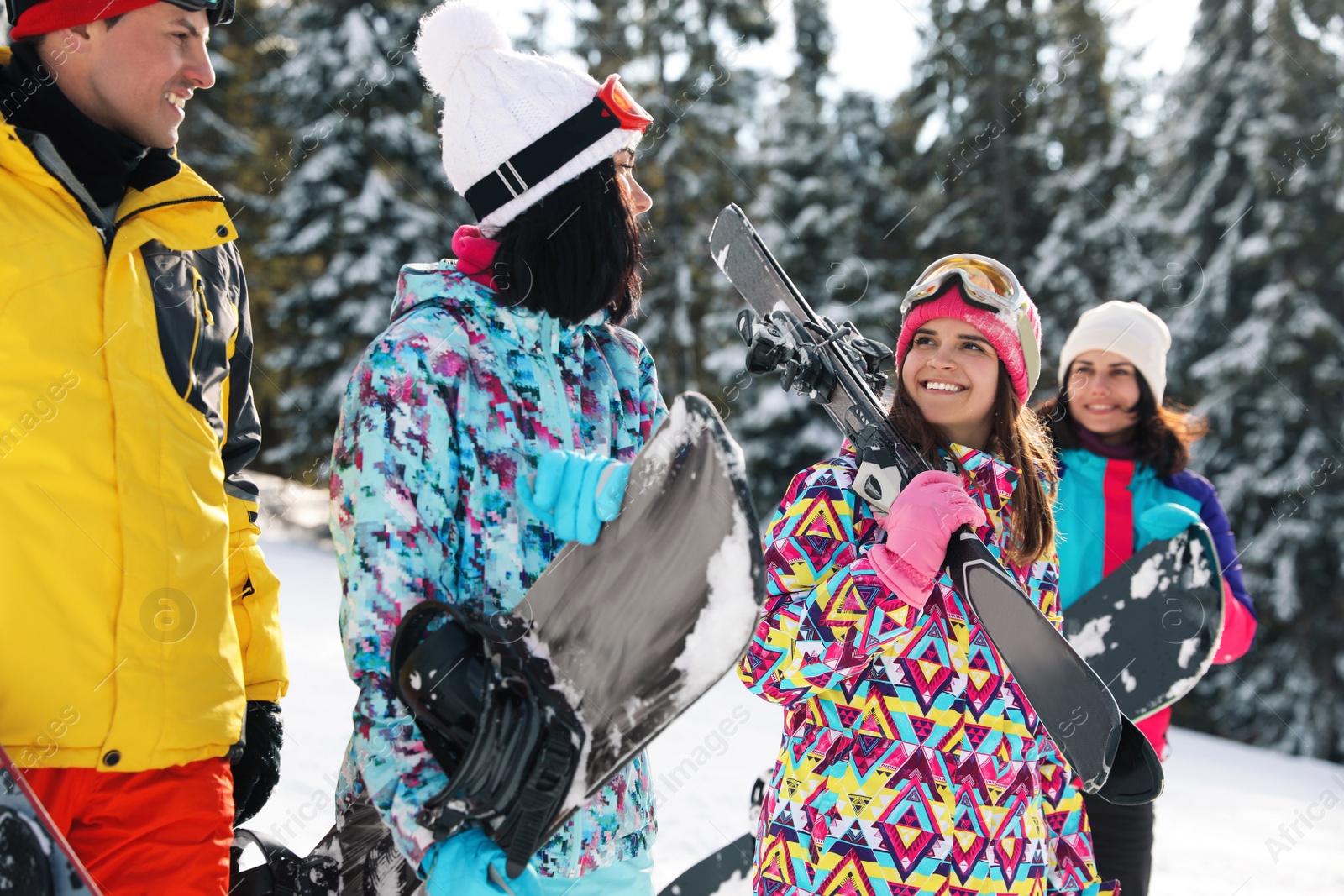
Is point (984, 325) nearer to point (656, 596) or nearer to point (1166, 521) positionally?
point (656, 596)

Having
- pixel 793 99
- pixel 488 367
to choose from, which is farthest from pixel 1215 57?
pixel 488 367

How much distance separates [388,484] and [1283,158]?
14631 millimetres

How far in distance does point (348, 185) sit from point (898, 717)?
47.2ft

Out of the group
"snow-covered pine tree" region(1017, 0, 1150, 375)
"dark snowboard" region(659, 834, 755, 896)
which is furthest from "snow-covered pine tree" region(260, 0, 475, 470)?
"dark snowboard" region(659, 834, 755, 896)

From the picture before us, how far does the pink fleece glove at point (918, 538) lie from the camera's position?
184 cm

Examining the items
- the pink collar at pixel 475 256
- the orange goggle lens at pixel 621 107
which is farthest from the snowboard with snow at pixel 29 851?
the orange goggle lens at pixel 621 107

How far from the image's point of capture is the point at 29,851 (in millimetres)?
1366

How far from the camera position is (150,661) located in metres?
1.54

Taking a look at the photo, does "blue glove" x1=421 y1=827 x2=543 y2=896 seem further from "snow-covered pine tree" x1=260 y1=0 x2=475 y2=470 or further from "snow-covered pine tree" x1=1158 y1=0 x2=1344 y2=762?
"snow-covered pine tree" x1=260 y1=0 x2=475 y2=470

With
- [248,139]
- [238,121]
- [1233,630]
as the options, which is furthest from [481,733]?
[238,121]

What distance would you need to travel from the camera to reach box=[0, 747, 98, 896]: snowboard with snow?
135 centimetres

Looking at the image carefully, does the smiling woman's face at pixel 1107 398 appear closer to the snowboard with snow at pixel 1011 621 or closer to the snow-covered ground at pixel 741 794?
the snowboard with snow at pixel 1011 621

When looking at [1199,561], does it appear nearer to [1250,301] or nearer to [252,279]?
[1250,301]

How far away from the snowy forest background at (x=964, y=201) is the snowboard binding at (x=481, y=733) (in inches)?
469
